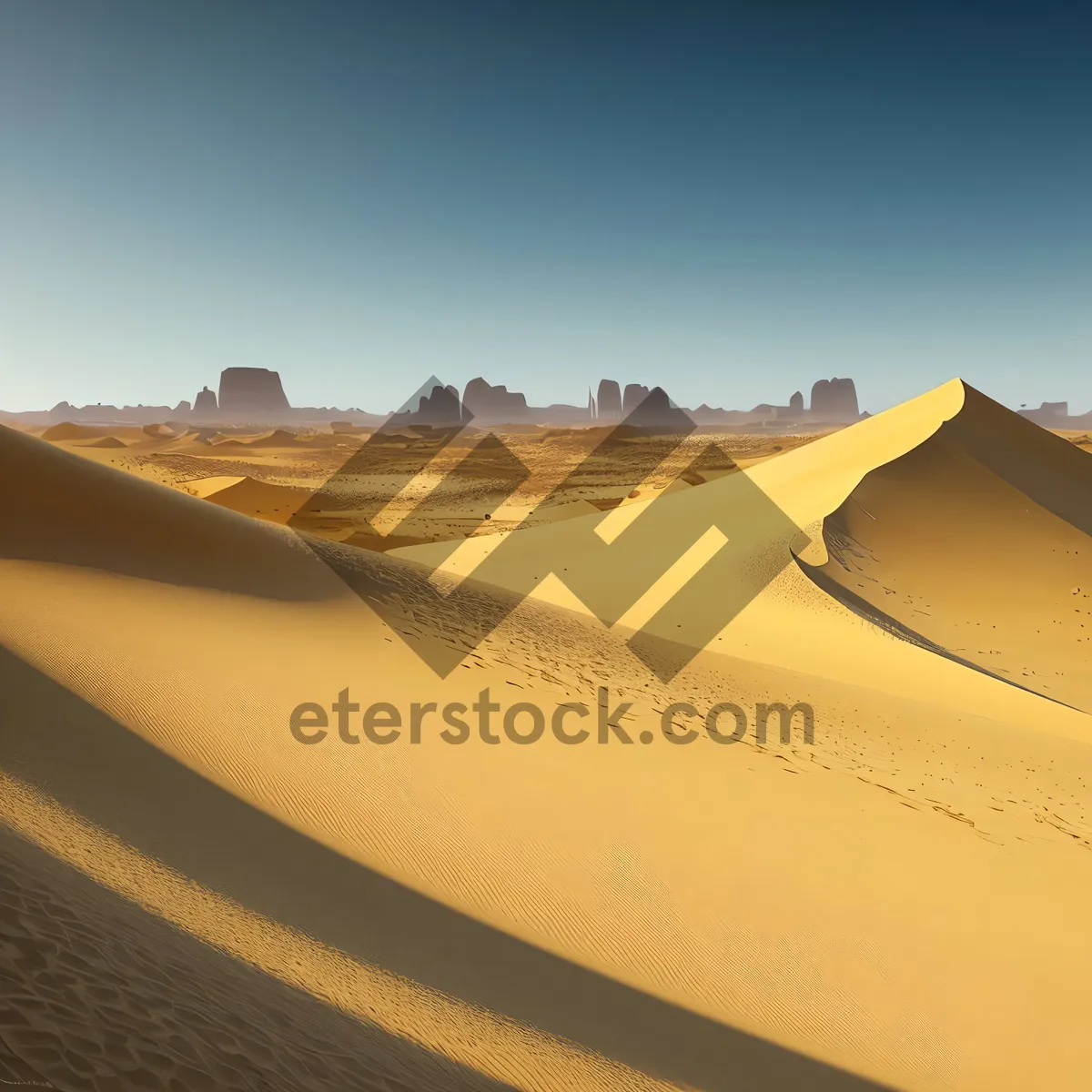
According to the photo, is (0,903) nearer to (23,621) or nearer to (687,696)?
(23,621)

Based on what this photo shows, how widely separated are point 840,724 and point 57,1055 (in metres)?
9.26

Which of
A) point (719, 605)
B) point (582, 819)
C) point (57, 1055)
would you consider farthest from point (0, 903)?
point (719, 605)

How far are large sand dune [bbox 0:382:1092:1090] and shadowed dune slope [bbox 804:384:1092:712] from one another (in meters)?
3.33

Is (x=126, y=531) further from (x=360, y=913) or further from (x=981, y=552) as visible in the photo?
(x=981, y=552)

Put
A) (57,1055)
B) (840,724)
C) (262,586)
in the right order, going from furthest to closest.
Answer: (262,586)
(840,724)
(57,1055)

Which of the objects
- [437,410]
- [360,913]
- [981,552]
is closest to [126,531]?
[360,913]

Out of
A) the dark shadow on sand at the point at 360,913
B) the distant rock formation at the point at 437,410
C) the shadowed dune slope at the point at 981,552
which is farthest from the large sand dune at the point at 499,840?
the distant rock formation at the point at 437,410

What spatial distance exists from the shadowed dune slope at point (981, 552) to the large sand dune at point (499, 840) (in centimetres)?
333

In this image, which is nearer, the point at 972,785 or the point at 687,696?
Result: the point at 972,785

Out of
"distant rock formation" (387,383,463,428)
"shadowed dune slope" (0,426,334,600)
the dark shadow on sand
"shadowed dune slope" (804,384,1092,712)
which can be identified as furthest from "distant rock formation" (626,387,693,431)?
the dark shadow on sand

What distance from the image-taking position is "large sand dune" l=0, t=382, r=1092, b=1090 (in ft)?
12.9

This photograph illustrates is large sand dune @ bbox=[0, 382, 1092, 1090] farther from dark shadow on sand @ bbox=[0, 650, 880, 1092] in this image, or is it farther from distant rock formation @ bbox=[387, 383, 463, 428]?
distant rock formation @ bbox=[387, 383, 463, 428]

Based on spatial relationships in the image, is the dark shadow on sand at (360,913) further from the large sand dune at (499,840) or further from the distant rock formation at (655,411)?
the distant rock formation at (655,411)

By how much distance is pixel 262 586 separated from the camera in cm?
1044
